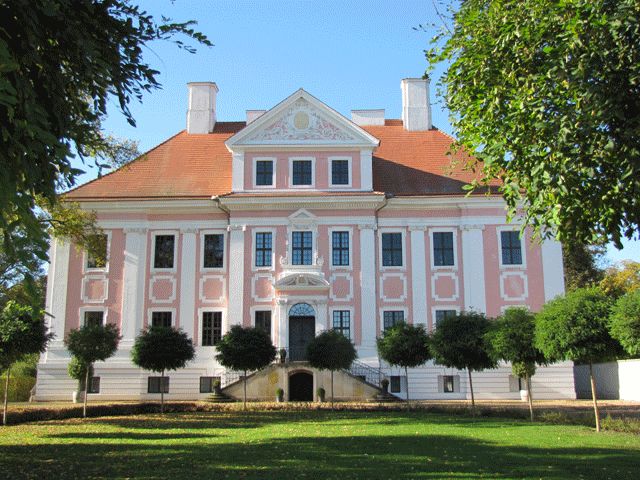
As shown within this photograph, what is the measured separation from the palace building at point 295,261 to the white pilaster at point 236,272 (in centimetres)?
5

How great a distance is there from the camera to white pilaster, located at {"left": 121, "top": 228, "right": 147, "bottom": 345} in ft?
101

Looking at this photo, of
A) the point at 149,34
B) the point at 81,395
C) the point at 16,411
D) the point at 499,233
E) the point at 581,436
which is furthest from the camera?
the point at 499,233

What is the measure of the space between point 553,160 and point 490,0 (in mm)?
3911

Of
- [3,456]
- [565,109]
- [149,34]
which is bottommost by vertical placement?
[3,456]

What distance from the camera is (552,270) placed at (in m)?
31.0

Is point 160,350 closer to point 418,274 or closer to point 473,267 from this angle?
point 418,274

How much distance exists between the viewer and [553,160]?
10141 millimetres

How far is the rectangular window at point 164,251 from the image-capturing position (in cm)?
3191

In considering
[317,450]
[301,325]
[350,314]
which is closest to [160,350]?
[301,325]

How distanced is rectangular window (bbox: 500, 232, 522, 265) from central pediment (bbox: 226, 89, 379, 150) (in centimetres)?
752

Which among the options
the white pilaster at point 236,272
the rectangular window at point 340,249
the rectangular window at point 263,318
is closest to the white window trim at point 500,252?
the rectangular window at point 340,249

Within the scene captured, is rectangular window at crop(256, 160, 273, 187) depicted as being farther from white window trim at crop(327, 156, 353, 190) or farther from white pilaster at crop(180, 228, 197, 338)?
white pilaster at crop(180, 228, 197, 338)

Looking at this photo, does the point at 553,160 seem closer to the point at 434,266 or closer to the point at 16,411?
the point at 16,411

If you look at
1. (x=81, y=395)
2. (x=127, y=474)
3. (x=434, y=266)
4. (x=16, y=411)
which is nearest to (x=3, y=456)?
(x=127, y=474)
